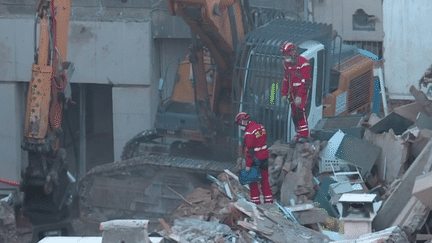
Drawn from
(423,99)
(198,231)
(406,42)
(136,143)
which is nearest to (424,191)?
(198,231)

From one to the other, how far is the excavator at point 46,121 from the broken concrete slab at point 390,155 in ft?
13.5

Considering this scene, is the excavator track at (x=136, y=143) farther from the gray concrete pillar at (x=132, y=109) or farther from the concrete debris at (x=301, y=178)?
the concrete debris at (x=301, y=178)

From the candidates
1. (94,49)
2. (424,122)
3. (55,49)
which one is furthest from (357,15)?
(55,49)

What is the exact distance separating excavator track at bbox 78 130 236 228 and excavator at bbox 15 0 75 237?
4.30ft

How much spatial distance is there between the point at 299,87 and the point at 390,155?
4.77ft

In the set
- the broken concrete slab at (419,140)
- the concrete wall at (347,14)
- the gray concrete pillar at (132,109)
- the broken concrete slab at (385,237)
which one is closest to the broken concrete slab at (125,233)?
the broken concrete slab at (385,237)

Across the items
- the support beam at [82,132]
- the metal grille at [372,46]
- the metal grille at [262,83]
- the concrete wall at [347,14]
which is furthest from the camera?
the metal grille at [372,46]

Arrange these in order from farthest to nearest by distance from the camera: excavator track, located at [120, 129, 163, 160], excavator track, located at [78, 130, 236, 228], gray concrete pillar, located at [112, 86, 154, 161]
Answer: gray concrete pillar, located at [112, 86, 154, 161]
excavator track, located at [120, 129, 163, 160]
excavator track, located at [78, 130, 236, 228]

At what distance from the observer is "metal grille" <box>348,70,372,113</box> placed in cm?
1291

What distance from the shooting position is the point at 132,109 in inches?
650

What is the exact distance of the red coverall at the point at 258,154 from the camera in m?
9.88

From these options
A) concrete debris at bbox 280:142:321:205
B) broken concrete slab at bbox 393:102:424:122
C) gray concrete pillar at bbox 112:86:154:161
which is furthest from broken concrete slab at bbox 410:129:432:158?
gray concrete pillar at bbox 112:86:154:161

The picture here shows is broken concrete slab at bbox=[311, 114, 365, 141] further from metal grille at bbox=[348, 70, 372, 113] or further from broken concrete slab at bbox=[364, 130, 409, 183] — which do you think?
metal grille at bbox=[348, 70, 372, 113]

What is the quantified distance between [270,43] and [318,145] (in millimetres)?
1728
